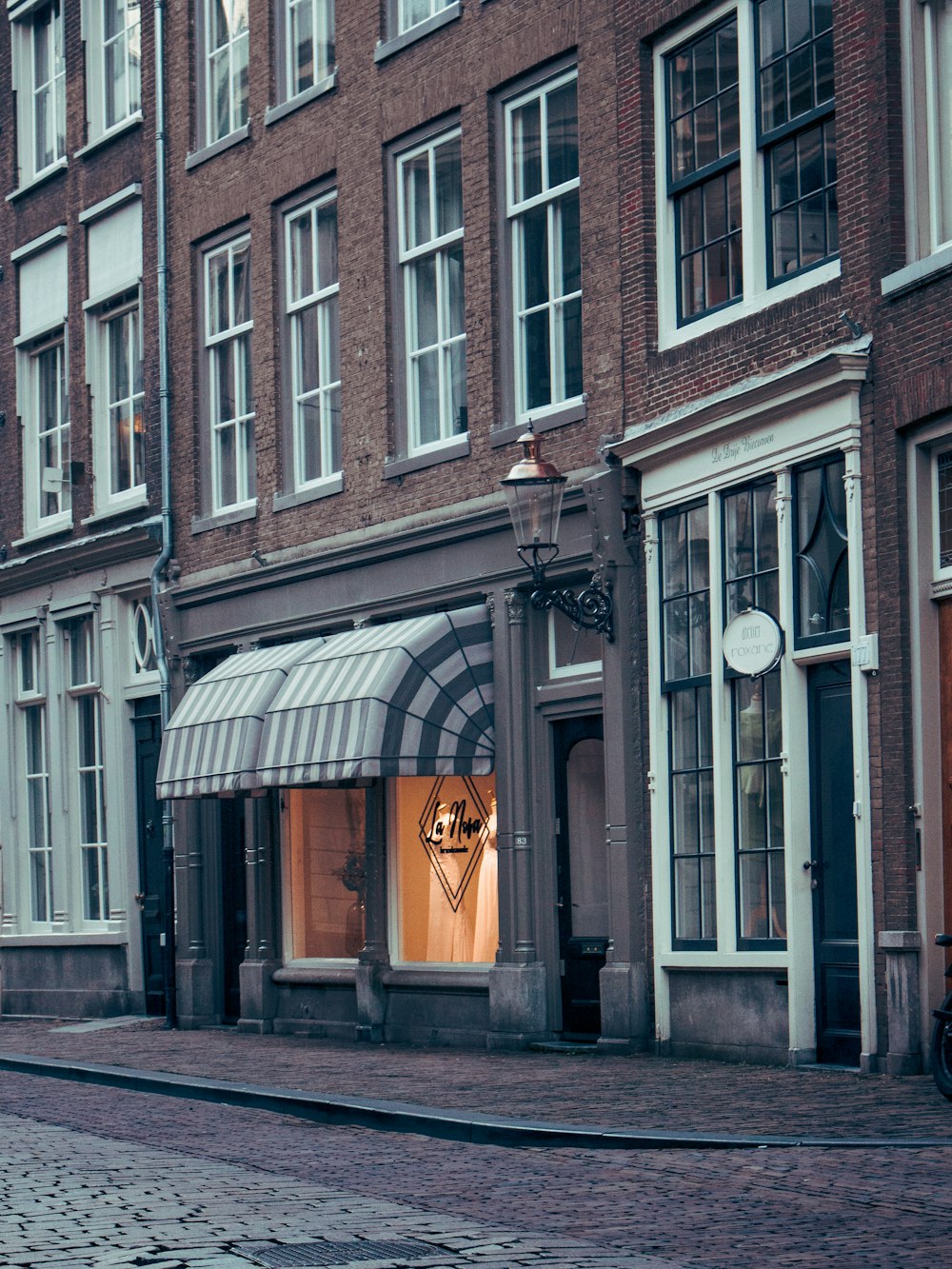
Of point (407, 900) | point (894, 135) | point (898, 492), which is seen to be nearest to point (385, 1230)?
point (898, 492)

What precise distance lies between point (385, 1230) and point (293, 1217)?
0.56 m

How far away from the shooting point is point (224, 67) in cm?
2141

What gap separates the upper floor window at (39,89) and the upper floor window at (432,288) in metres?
7.69

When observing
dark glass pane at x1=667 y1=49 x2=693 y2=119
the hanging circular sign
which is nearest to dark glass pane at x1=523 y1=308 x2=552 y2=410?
dark glass pane at x1=667 y1=49 x2=693 y2=119

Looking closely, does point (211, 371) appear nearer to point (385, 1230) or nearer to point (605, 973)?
point (605, 973)

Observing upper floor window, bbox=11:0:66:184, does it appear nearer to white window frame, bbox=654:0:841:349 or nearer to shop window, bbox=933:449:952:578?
white window frame, bbox=654:0:841:349

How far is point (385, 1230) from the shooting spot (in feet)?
26.7

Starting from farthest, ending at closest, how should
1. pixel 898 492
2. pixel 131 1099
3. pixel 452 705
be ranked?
pixel 452 705
pixel 131 1099
pixel 898 492

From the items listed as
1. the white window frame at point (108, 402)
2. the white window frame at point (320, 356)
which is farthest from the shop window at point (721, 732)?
the white window frame at point (108, 402)

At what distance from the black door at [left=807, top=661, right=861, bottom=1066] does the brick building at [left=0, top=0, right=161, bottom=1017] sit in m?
10.1

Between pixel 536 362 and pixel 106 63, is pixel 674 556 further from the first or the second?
pixel 106 63

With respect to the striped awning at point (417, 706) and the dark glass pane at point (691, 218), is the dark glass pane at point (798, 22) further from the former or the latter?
the striped awning at point (417, 706)

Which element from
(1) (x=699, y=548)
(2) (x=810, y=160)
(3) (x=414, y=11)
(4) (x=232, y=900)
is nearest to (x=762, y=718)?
(1) (x=699, y=548)

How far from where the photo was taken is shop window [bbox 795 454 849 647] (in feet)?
44.1
